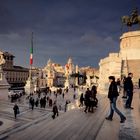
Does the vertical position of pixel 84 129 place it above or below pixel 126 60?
below

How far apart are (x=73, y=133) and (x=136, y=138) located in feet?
5.47

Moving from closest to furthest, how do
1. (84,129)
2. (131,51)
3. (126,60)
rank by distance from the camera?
(84,129), (126,60), (131,51)

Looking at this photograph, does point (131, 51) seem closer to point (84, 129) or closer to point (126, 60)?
point (126, 60)

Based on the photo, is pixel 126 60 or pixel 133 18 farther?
pixel 133 18

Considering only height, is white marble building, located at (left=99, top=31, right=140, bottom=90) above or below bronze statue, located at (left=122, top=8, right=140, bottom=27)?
below

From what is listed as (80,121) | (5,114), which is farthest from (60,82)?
(80,121)

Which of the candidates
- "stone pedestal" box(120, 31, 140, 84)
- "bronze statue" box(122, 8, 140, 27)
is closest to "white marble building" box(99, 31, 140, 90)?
"stone pedestal" box(120, 31, 140, 84)

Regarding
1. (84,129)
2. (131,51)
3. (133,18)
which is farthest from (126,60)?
(84,129)

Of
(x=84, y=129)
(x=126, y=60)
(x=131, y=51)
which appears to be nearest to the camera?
(x=84, y=129)

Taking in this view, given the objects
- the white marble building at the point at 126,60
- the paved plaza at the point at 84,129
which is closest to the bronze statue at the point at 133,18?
the white marble building at the point at 126,60

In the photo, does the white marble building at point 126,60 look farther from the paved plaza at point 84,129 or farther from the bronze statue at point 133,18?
the paved plaza at point 84,129

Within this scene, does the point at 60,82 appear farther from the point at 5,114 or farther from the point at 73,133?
the point at 73,133

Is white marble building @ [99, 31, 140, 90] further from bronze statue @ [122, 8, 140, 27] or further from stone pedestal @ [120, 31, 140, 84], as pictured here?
bronze statue @ [122, 8, 140, 27]

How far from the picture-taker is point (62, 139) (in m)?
5.83
